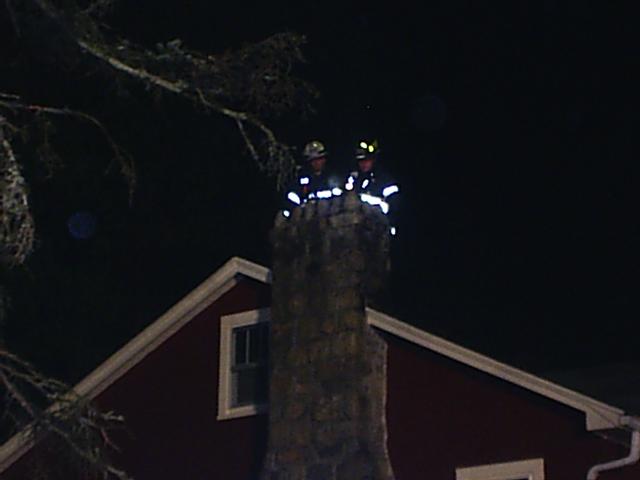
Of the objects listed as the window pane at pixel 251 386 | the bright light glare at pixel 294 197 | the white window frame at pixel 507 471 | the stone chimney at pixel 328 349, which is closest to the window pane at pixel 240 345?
the window pane at pixel 251 386

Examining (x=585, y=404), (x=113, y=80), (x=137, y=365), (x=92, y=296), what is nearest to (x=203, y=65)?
(x=113, y=80)

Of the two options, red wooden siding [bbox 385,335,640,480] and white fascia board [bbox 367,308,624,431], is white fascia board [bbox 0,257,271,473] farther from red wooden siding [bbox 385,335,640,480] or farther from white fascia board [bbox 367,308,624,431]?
red wooden siding [bbox 385,335,640,480]

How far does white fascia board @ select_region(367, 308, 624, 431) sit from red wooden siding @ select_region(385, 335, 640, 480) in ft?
0.43

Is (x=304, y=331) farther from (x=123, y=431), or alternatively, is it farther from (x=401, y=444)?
(x=123, y=431)

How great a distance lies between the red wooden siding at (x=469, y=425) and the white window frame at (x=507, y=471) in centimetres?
6

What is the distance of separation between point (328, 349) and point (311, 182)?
6.54ft

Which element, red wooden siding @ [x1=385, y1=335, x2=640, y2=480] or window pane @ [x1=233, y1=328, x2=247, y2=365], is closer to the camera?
red wooden siding @ [x1=385, y1=335, x2=640, y2=480]

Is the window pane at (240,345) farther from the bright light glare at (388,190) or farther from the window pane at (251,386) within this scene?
the bright light glare at (388,190)

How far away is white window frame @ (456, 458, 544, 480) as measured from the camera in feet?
48.4

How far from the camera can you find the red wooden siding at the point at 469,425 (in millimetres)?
14602

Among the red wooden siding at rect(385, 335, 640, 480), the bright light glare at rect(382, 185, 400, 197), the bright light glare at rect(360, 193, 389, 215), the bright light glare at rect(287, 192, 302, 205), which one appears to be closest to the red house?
the red wooden siding at rect(385, 335, 640, 480)

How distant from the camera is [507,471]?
14898 mm

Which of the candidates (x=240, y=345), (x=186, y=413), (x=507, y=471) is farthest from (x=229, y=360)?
(x=507, y=471)

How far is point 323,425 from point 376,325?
3.86 feet
